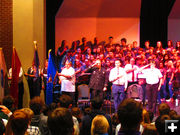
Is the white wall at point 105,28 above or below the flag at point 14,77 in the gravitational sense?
above

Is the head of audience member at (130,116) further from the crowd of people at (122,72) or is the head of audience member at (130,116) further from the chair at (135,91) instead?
the chair at (135,91)

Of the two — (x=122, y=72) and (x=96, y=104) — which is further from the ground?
(x=122, y=72)

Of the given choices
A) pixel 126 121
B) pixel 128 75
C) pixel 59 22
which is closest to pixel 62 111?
pixel 126 121

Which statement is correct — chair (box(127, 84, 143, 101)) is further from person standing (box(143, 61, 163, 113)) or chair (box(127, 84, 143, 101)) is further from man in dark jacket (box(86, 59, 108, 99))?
man in dark jacket (box(86, 59, 108, 99))

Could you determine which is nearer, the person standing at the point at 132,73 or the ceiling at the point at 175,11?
the person standing at the point at 132,73

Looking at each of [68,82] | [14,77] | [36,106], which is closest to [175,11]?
[68,82]

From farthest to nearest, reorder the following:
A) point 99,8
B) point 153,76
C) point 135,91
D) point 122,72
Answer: point 99,8, point 135,91, point 122,72, point 153,76

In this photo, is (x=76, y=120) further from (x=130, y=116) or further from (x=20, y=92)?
(x=20, y=92)

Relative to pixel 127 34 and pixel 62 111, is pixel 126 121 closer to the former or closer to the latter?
pixel 62 111

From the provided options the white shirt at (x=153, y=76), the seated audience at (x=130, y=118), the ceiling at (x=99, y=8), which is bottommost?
the seated audience at (x=130, y=118)

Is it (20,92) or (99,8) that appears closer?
(20,92)

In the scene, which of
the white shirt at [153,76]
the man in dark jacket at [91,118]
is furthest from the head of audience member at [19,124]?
the white shirt at [153,76]

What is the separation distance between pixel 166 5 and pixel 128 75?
7.78m

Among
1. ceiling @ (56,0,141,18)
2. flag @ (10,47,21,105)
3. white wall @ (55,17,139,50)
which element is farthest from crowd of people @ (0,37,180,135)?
ceiling @ (56,0,141,18)
